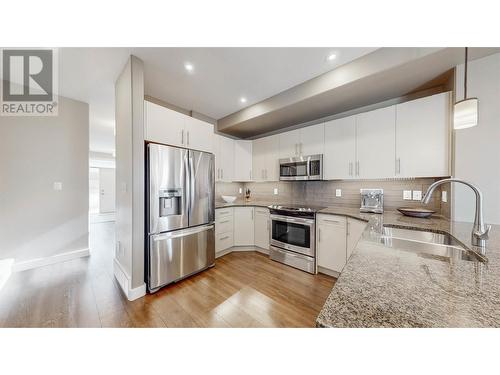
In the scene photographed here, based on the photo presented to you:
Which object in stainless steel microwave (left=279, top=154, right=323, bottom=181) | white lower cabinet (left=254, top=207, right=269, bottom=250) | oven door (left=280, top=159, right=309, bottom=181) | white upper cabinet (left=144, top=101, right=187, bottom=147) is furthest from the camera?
white lower cabinet (left=254, top=207, right=269, bottom=250)

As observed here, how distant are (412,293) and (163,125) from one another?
245 centimetres

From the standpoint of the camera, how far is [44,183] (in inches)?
104

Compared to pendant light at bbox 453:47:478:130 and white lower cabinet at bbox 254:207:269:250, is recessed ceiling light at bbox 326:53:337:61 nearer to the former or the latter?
pendant light at bbox 453:47:478:130

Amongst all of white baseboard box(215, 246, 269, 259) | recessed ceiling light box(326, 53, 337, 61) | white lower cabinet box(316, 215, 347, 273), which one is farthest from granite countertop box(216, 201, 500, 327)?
white baseboard box(215, 246, 269, 259)

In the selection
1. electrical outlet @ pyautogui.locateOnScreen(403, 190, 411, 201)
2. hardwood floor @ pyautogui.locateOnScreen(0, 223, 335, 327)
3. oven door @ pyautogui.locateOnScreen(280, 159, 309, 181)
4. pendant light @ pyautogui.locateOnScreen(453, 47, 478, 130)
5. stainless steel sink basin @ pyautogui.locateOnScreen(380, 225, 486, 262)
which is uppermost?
pendant light @ pyautogui.locateOnScreen(453, 47, 478, 130)

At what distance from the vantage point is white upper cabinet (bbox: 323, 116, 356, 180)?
7.96 ft

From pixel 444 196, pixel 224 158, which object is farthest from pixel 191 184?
pixel 444 196

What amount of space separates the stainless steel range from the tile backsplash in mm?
428

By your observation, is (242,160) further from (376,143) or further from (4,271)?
(4,271)

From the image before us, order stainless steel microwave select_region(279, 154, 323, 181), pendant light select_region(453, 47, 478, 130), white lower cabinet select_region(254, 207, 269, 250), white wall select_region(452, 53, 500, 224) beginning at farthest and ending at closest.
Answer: white lower cabinet select_region(254, 207, 269, 250), stainless steel microwave select_region(279, 154, 323, 181), white wall select_region(452, 53, 500, 224), pendant light select_region(453, 47, 478, 130)

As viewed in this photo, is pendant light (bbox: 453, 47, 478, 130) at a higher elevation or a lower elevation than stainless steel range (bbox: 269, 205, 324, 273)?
higher

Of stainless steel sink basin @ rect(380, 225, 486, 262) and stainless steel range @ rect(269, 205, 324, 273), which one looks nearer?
stainless steel sink basin @ rect(380, 225, 486, 262)
